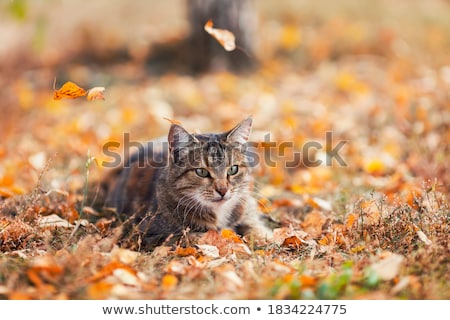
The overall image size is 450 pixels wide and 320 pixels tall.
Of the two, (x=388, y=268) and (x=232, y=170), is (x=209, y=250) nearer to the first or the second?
(x=232, y=170)

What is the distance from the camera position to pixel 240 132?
412cm

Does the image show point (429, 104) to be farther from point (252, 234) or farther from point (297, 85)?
point (252, 234)

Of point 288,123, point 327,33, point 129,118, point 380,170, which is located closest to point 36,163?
point 129,118

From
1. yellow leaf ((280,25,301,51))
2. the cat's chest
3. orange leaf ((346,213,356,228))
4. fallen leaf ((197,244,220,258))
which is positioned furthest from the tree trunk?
fallen leaf ((197,244,220,258))

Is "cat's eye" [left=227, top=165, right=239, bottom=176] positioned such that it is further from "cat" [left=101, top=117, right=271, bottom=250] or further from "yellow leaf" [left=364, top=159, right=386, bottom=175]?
"yellow leaf" [left=364, top=159, right=386, bottom=175]

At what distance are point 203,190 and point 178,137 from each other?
16.6 inches

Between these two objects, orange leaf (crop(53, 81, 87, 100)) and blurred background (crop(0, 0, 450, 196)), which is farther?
blurred background (crop(0, 0, 450, 196))

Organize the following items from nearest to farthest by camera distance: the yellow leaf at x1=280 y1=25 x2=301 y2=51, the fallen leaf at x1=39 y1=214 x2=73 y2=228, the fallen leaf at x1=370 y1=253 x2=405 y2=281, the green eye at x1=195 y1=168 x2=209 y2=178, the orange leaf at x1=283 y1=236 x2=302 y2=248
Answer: the fallen leaf at x1=370 y1=253 x2=405 y2=281 → the orange leaf at x1=283 y1=236 x2=302 y2=248 → the fallen leaf at x1=39 y1=214 x2=73 y2=228 → the green eye at x1=195 y1=168 x2=209 y2=178 → the yellow leaf at x1=280 y1=25 x2=301 y2=51

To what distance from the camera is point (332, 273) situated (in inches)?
126

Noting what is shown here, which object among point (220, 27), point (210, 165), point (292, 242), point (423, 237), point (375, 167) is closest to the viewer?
point (423, 237)

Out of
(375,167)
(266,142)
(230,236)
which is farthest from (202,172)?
(375,167)

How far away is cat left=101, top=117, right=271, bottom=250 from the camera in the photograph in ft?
13.0

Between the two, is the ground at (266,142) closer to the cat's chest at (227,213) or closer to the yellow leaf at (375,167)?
the yellow leaf at (375,167)

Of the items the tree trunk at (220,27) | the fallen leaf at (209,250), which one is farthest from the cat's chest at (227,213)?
the tree trunk at (220,27)
